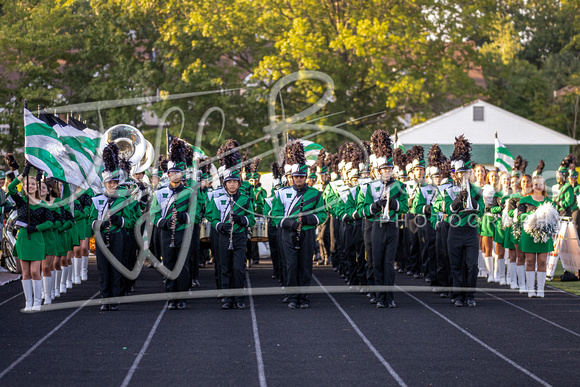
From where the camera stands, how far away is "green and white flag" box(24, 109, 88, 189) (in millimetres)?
10914

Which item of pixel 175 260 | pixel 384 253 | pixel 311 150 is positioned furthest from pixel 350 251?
pixel 311 150

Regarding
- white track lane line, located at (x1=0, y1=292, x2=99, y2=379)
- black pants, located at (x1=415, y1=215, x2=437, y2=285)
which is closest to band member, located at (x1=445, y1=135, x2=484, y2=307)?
black pants, located at (x1=415, y1=215, x2=437, y2=285)

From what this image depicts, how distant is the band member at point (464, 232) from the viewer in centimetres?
1116

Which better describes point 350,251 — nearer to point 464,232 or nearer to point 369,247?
point 369,247

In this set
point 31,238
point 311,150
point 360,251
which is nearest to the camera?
point 31,238

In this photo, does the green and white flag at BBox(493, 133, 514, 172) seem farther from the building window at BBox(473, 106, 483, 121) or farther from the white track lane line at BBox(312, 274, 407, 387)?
the building window at BBox(473, 106, 483, 121)

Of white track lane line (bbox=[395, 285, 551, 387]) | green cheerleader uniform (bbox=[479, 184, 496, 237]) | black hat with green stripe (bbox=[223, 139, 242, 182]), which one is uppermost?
black hat with green stripe (bbox=[223, 139, 242, 182])

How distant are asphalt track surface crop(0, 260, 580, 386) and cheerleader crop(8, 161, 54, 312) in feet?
1.40

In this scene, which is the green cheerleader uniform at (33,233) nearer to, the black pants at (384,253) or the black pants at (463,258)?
the black pants at (384,253)

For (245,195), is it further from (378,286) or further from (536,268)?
(536,268)

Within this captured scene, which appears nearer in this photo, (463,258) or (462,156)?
(463,258)

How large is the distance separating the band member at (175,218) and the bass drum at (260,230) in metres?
2.58

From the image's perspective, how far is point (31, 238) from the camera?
1046cm

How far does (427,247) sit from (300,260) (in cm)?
320
